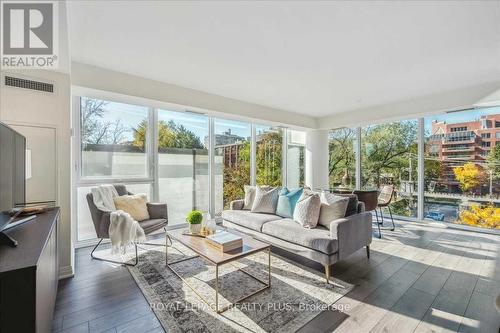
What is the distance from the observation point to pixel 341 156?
20.7 feet

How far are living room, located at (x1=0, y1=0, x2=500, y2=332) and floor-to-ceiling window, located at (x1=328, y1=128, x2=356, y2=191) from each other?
3.85 ft

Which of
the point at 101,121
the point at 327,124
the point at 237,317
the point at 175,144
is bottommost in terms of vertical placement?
the point at 237,317

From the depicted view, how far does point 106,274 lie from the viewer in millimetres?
2656

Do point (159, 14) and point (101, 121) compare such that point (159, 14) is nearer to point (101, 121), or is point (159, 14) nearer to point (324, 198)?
point (101, 121)

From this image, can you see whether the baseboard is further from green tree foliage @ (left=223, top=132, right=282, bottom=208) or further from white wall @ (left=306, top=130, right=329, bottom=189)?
white wall @ (left=306, top=130, right=329, bottom=189)

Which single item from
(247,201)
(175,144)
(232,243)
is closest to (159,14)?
(232,243)

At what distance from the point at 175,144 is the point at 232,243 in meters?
2.76

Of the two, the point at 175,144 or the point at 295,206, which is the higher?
the point at 175,144

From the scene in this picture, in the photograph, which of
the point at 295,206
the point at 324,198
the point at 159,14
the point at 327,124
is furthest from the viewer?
the point at 327,124

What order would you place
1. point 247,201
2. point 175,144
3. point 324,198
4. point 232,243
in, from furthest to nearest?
point 175,144 < point 247,201 < point 324,198 < point 232,243

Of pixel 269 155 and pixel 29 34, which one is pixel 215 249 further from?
pixel 269 155

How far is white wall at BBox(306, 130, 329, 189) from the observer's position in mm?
6328

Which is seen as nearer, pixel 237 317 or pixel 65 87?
pixel 237 317

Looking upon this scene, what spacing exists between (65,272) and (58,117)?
171 centimetres
